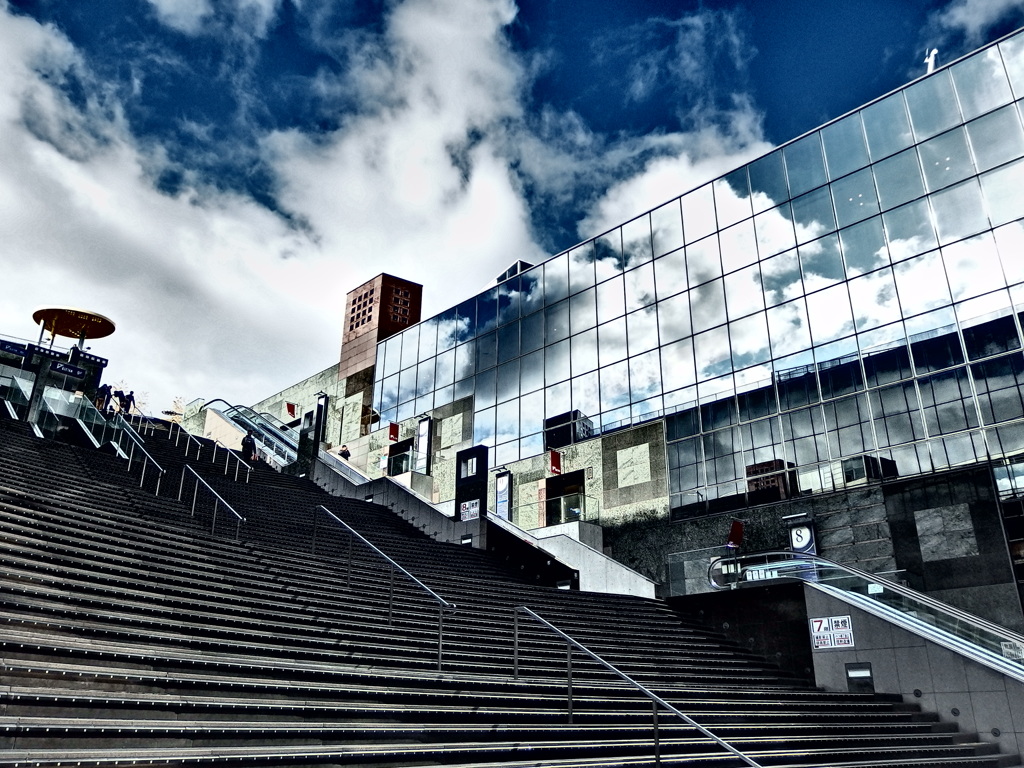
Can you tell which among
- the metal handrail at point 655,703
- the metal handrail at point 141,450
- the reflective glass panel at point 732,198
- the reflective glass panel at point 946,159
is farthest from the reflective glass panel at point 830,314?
the metal handrail at point 141,450

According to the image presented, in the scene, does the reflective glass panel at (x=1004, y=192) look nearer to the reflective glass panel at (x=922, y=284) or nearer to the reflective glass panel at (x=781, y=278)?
the reflective glass panel at (x=922, y=284)

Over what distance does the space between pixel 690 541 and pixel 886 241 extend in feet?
31.1

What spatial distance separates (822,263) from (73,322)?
36538 mm

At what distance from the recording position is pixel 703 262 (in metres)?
24.1

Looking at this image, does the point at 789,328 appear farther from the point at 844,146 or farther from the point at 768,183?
the point at 844,146

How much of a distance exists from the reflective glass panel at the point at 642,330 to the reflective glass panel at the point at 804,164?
18.7ft

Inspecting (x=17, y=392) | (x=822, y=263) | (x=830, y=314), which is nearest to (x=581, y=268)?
(x=822, y=263)

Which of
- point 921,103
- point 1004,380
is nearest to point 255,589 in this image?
point 1004,380

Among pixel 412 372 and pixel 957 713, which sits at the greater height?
pixel 412 372

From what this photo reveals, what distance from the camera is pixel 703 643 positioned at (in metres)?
12.8

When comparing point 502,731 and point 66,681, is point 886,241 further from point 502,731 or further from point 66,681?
point 66,681

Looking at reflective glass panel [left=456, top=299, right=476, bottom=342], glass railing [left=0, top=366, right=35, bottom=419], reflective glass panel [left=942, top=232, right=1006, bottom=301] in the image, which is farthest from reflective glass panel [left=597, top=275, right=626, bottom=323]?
glass railing [left=0, top=366, right=35, bottom=419]

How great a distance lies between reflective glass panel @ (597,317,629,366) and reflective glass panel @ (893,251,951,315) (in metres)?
8.70

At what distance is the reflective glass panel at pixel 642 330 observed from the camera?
2478cm
